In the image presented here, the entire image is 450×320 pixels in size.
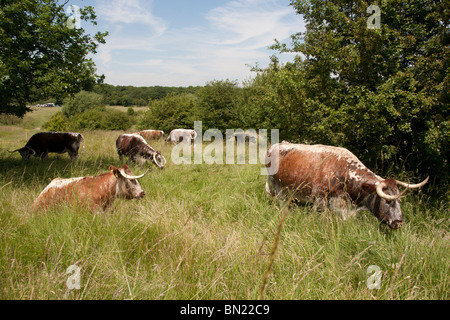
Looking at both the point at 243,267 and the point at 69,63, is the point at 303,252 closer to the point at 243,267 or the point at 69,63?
the point at 243,267

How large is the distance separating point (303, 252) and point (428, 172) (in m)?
3.87

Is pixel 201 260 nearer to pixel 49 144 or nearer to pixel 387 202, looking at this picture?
pixel 387 202

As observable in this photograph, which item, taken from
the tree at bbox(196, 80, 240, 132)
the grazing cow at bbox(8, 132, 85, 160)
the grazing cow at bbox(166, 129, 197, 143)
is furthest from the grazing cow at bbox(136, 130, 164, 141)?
the grazing cow at bbox(8, 132, 85, 160)

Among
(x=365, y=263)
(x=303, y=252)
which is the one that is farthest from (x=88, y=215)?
(x=365, y=263)

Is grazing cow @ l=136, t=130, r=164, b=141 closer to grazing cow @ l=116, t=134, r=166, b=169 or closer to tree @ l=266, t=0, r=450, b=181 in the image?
grazing cow @ l=116, t=134, r=166, b=169

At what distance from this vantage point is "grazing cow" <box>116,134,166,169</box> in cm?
920

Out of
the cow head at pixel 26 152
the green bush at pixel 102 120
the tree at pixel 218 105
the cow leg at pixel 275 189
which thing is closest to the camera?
the cow leg at pixel 275 189

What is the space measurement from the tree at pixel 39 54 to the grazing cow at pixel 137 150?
101 inches

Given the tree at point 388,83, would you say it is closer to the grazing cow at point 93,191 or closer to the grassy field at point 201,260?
the grassy field at point 201,260

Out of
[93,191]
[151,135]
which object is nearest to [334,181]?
[93,191]

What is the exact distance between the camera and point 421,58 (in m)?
4.56

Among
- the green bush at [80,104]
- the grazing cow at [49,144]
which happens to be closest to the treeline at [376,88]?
the grazing cow at [49,144]

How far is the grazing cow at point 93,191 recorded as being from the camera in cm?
381

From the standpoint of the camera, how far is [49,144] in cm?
956
